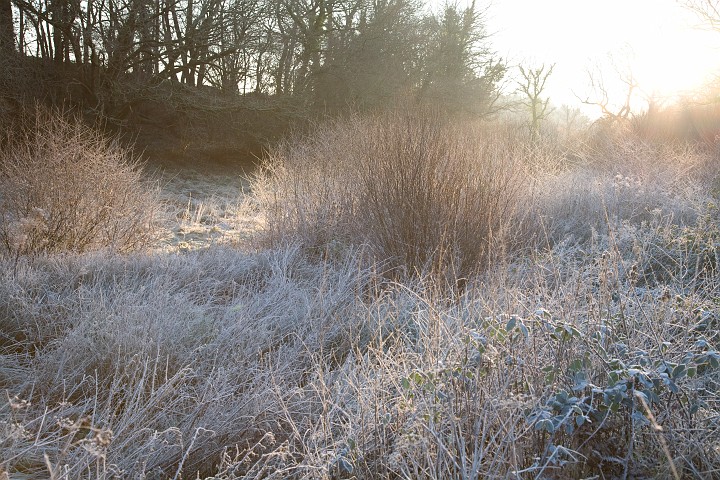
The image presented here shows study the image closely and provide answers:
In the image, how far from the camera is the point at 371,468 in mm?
1921

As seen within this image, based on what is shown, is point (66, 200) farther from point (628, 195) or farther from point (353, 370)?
point (628, 195)

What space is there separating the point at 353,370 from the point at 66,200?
4382 mm

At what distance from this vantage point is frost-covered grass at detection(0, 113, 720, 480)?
5.57ft

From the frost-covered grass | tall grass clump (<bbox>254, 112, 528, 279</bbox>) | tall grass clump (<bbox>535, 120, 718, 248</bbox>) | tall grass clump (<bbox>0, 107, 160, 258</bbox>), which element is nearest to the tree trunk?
tall grass clump (<bbox>0, 107, 160, 258</bbox>)

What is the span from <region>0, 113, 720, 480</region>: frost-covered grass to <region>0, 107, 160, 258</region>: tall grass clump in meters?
0.94

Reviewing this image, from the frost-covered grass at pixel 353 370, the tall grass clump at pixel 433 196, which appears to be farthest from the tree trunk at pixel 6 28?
the tall grass clump at pixel 433 196

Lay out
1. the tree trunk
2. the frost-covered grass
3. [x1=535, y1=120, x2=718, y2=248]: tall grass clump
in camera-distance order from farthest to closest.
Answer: the tree trunk
[x1=535, y1=120, x2=718, y2=248]: tall grass clump
the frost-covered grass

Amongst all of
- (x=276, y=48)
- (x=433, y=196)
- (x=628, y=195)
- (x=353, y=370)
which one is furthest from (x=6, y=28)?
(x=628, y=195)

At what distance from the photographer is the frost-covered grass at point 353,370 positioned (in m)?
1.70

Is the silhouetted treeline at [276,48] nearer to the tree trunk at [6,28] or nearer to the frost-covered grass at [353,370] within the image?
the tree trunk at [6,28]

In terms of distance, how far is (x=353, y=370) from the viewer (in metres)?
2.47

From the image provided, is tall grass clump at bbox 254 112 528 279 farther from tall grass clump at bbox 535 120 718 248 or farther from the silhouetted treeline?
the silhouetted treeline

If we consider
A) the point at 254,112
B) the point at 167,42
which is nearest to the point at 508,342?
the point at 167,42

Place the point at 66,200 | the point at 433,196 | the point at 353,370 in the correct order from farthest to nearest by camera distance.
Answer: the point at 66,200, the point at 433,196, the point at 353,370
